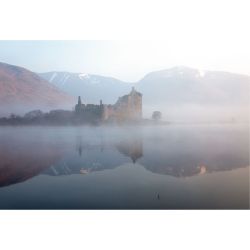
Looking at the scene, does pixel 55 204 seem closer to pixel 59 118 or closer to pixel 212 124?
pixel 59 118

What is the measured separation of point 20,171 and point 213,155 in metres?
4.38

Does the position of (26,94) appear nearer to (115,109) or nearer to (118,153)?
(115,109)

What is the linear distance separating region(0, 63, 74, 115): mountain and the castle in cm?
38

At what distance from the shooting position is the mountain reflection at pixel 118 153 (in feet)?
21.8

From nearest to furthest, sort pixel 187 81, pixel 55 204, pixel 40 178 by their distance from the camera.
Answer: pixel 55 204 < pixel 40 178 < pixel 187 81

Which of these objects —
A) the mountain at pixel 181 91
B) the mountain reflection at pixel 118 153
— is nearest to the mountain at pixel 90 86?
the mountain at pixel 181 91

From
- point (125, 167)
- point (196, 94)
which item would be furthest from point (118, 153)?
point (196, 94)

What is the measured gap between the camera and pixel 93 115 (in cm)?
698

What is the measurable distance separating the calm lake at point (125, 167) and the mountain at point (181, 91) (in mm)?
442

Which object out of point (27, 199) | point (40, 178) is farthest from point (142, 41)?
point (27, 199)

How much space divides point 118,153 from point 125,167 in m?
0.39

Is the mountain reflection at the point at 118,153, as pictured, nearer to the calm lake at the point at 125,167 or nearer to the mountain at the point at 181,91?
the calm lake at the point at 125,167

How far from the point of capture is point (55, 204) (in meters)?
6.13

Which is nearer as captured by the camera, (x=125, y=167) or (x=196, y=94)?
(x=125, y=167)
